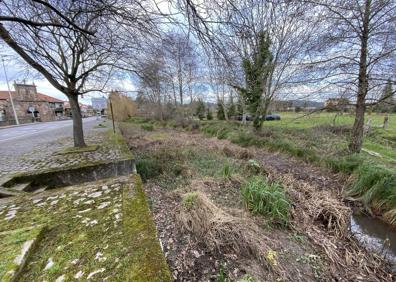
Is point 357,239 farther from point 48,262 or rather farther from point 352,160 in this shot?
point 48,262

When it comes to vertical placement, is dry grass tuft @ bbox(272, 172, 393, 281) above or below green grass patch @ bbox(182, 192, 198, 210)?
below

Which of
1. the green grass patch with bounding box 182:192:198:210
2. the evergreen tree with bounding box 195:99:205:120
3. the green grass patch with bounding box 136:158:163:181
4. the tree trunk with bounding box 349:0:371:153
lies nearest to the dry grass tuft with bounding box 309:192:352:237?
the green grass patch with bounding box 182:192:198:210

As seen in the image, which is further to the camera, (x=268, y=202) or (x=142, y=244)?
(x=268, y=202)

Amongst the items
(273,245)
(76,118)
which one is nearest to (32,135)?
(76,118)

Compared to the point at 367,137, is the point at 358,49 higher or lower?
higher

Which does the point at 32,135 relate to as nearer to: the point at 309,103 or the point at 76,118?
the point at 76,118

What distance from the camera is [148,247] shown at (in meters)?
1.59

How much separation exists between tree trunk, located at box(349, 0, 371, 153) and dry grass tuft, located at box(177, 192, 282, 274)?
4.99 meters

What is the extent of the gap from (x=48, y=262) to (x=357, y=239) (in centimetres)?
450

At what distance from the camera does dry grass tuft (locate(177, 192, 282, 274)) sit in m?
2.76

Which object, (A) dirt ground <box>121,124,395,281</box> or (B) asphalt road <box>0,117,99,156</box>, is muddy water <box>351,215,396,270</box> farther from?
(B) asphalt road <box>0,117,99,156</box>

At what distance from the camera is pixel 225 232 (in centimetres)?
Result: 298

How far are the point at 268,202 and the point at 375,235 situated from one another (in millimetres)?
1949

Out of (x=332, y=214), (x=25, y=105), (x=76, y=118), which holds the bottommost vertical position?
(x=332, y=214)
